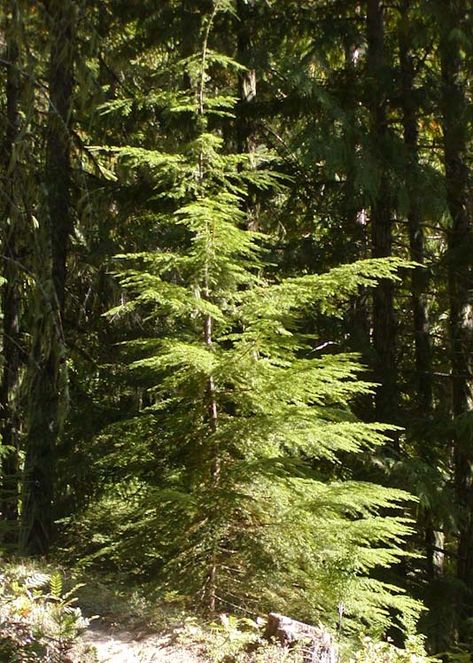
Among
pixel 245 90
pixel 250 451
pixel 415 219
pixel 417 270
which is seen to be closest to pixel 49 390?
pixel 250 451

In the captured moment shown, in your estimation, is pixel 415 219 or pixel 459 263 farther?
pixel 415 219

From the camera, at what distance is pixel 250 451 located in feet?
18.3

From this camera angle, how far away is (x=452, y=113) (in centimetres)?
905

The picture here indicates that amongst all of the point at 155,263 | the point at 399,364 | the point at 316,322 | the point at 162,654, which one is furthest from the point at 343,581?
the point at 399,364

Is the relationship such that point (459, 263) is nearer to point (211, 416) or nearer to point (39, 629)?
point (211, 416)

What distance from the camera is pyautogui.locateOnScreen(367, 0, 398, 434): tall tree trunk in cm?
874

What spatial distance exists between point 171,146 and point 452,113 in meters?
3.66

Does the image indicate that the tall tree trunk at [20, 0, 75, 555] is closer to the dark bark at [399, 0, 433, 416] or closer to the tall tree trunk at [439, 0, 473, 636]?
the dark bark at [399, 0, 433, 416]

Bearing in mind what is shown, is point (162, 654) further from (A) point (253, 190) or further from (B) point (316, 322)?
(A) point (253, 190)

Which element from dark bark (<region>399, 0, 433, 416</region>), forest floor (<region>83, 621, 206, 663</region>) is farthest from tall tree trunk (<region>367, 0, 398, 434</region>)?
forest floor (<region>83, 621, 206, 663</region>)

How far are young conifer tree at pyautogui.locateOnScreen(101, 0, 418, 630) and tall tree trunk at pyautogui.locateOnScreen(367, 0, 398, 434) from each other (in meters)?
2.93

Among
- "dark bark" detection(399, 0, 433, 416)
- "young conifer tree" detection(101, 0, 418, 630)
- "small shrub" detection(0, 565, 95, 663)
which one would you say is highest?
"dark bark" detection(399, 0, 433, 416)

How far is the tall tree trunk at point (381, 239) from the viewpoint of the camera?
8.74 meters

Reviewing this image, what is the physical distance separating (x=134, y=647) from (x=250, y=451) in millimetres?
1641
